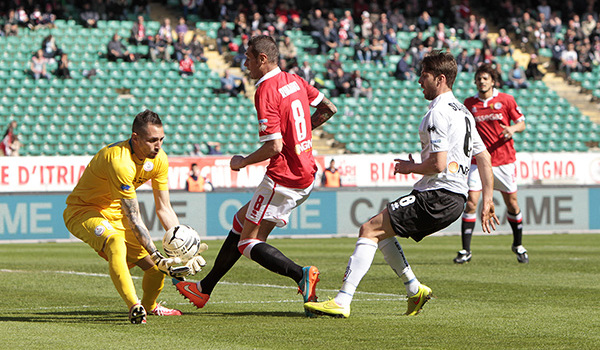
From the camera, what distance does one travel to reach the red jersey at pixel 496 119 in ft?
44.0

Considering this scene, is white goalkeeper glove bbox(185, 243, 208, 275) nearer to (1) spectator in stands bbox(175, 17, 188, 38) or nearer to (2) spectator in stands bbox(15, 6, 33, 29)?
(2) spectator in stands bbox(15, 6, 33, 29)

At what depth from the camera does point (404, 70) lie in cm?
3153

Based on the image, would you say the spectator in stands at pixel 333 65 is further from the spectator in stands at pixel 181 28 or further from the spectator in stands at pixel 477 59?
the spectator in stands at pixel 477 59

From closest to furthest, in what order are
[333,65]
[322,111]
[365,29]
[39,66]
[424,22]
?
1. [322,111]
2. [39,66]
3. [333,65]
4. [365,29]
5. [424,22]

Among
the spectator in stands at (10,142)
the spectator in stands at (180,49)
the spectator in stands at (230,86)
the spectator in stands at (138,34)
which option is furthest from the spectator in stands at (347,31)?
the spectator in stands at (10,142)

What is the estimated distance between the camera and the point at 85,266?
13781 mm

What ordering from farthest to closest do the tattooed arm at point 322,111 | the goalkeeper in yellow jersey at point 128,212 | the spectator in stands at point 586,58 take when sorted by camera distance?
the spectator in stands at point 586,58 → the tattooed arm at point 322,111 → the goalkeeper in yellow jersey at point 128,212

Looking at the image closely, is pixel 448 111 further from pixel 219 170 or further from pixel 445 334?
pixel 219 170

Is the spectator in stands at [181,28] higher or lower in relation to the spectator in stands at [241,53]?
higher

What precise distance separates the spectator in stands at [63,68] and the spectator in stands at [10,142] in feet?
9.70

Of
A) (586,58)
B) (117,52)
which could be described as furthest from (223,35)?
(586,58)

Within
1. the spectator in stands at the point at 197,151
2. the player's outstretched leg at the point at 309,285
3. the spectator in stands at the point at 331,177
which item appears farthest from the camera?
the spectator in stands at the point at 197,151

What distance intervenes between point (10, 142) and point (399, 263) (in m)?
19.2

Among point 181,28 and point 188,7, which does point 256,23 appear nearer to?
point 181,28
